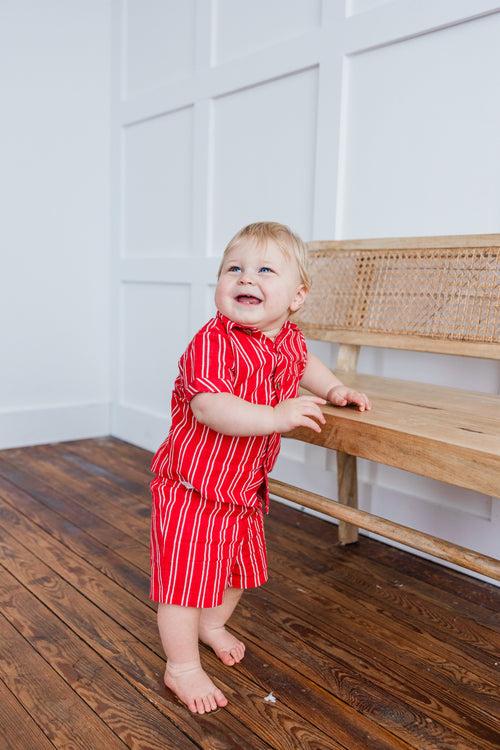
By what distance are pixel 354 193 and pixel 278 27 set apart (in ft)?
2.06

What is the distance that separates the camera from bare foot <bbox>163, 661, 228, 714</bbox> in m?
1.13

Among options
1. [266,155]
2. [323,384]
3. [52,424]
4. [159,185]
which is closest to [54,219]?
[159,185]

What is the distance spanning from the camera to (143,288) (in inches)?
112

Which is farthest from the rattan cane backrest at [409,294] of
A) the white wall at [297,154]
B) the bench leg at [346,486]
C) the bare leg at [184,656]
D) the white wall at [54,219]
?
the white wall at [54,219]

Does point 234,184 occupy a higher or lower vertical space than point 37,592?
higher

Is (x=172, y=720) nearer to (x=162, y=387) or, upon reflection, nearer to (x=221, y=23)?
(x=162, y=387)

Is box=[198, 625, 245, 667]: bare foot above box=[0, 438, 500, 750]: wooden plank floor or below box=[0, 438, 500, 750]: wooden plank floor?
above

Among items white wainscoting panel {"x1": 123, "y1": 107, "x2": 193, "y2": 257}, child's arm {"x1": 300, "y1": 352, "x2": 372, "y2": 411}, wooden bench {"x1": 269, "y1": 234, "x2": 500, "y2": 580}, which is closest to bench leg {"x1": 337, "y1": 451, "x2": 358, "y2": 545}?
wooden bench {"x1": 269, "y1": 234, "x2": 500, "y2": 580}

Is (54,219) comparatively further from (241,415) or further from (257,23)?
(241,415)

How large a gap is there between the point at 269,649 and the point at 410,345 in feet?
2.46

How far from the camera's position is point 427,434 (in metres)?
1.11

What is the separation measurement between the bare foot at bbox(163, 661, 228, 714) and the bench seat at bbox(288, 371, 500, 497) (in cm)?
46

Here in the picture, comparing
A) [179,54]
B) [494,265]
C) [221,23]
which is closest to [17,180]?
[179,54]

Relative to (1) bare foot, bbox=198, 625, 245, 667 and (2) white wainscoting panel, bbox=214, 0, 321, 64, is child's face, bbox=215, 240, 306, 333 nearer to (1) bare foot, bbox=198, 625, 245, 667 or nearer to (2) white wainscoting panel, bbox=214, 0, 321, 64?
(1) bare foot, bbox=198, 625, 245, 667
